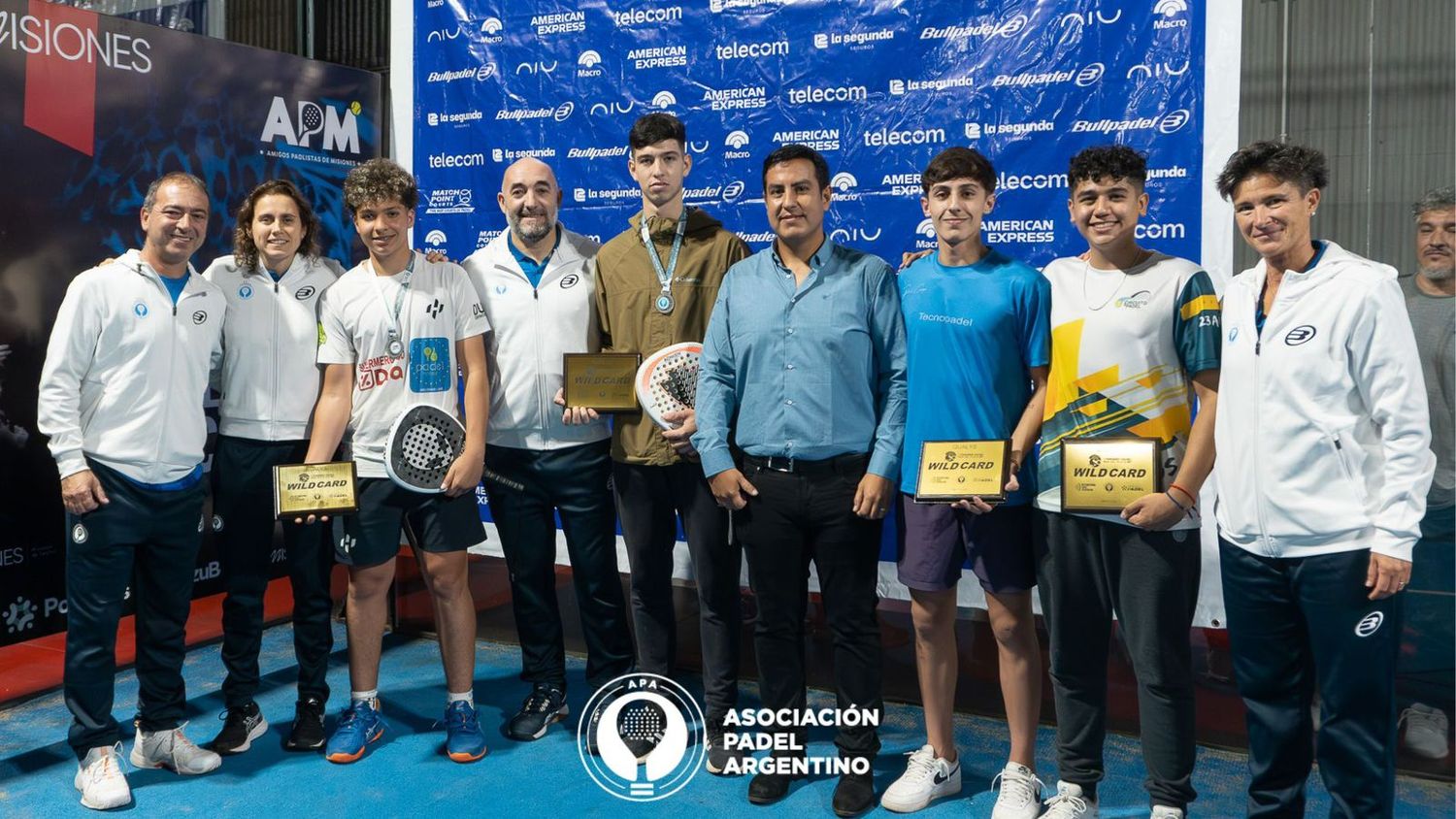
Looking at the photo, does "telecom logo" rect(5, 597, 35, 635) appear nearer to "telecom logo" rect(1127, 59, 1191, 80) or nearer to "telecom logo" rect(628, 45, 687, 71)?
"telecom logo" rect(628, 45, 687, 71)

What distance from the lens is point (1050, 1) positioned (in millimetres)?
3607

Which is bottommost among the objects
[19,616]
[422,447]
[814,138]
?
[19,616]

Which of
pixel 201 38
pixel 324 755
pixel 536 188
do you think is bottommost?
pixel 324 755

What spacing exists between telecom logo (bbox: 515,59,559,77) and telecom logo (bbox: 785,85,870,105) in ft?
3.14

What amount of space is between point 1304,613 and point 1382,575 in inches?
7.5

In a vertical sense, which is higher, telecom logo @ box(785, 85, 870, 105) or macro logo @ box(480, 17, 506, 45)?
macro logo @ box(480, 17, 506, 45)

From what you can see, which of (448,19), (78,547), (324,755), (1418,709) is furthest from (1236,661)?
(448,19)

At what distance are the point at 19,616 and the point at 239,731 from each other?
96cm

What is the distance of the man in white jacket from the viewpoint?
303 cm

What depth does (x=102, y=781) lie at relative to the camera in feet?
10.2

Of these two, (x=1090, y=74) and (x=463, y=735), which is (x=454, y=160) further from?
(x=1090, y=74)

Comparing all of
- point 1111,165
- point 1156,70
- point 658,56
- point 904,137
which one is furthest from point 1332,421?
point 658,56

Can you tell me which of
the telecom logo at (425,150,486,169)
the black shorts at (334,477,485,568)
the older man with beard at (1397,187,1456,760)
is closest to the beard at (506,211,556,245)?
the black shorts at (334,477,485,568)

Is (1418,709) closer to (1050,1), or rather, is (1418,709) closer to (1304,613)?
(1304,613)
